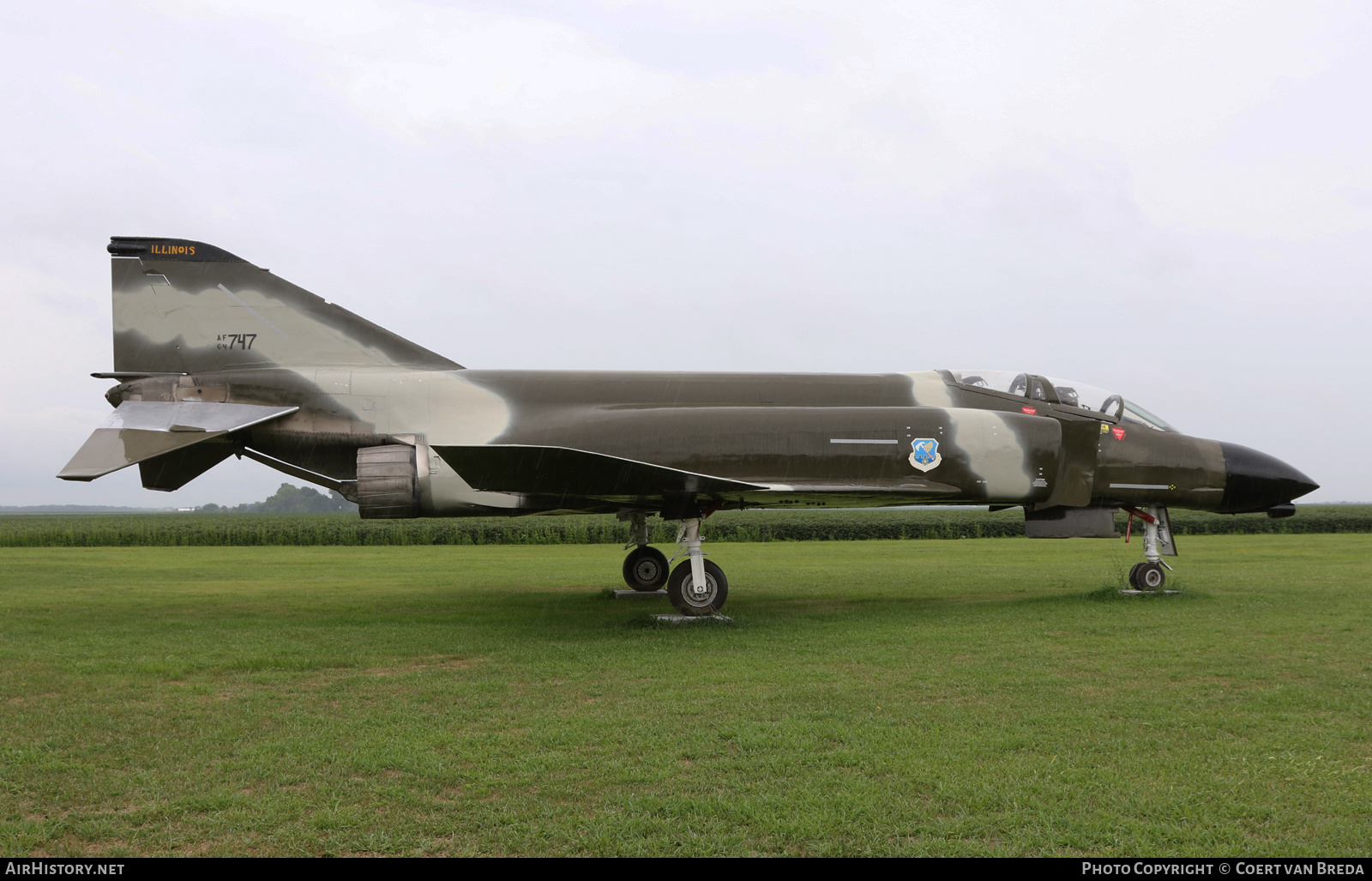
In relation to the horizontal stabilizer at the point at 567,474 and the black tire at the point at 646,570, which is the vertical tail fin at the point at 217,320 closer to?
the horizontal stabilizer at the point at 567,474

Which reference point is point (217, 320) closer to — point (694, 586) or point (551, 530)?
point (694, 586)

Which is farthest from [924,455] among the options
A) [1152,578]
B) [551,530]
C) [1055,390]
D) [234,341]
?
[551,530]

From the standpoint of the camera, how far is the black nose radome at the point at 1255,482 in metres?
10.7

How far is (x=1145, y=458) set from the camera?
34.5ft

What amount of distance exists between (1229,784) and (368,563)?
61.0ft

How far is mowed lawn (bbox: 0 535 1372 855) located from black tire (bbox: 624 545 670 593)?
1.69 meters

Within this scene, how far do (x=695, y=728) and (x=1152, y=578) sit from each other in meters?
8.61

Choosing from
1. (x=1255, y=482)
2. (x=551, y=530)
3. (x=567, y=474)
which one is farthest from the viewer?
(x=551, y=530)

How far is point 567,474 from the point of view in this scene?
8.50 m

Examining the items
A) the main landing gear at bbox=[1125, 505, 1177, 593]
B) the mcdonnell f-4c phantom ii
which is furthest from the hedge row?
the mcdonnell f-4c phantom ii

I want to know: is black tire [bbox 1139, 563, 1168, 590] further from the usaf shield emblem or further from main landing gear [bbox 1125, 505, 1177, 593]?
the usaf shield emblem

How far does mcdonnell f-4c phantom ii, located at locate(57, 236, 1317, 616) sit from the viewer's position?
9.10 m

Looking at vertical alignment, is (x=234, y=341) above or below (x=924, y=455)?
above
